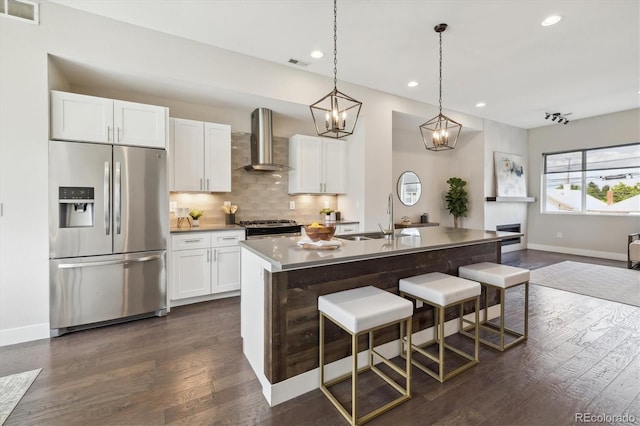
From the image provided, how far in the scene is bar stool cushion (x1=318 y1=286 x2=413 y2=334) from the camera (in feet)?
5.44

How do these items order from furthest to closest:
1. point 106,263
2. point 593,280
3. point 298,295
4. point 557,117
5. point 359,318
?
point 557,117, point 593,280, point 106,263, point 298,295, point 359,318

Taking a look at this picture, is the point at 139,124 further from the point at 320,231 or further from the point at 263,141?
the point at 320,231

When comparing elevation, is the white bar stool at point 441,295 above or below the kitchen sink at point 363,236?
below

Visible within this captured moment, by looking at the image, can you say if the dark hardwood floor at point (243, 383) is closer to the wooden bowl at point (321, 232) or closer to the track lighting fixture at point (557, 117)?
the wooden bowl at point (321, 232)

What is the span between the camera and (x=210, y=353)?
245 cm

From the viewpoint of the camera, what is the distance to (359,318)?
1.64 meters

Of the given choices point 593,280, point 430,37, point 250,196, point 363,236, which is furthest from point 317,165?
point 593,280

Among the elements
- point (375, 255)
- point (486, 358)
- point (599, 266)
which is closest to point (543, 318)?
point (486, 358)

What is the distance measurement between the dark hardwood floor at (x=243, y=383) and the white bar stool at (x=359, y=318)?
0.06 metres

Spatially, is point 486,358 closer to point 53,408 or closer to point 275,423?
point 275,423

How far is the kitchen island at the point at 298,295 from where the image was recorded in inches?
71.4

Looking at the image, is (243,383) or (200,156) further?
(200,156)

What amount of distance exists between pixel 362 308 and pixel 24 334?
317 cm

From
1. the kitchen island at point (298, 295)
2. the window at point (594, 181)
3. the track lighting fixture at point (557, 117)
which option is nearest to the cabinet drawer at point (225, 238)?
the kitchen island at point (298, 295)
